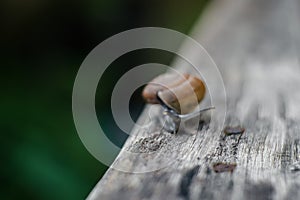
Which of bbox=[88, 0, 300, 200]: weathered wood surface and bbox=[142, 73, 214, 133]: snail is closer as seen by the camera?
bbox=[88, 0, 300, 200]: weathered wood surface

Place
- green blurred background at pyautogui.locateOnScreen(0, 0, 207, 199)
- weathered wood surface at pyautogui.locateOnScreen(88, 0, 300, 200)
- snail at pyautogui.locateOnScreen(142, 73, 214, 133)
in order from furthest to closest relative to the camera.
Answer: green blurred background at pyautogui.locateOnScreen(0, 0, 207, 199) → snail at pyautogui.locateOnScreen(142, 73, 214, 133) → weathered wood surface at pyautogui.locateOnScreen(88, 0, 300, 200)

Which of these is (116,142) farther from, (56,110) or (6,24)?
(6,24)

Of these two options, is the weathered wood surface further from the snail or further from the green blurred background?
the green blurred background

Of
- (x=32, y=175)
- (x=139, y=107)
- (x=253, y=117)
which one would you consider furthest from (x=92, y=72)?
(x=253, y=117)

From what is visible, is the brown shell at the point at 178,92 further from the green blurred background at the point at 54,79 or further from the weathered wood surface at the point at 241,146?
the green blurred background at the point at 54,79

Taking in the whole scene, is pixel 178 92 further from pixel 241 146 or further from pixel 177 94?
pixel 241 146

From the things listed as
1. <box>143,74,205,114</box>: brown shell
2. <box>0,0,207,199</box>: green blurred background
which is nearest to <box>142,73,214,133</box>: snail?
<box>143,74,205,114</box>: brown shell
